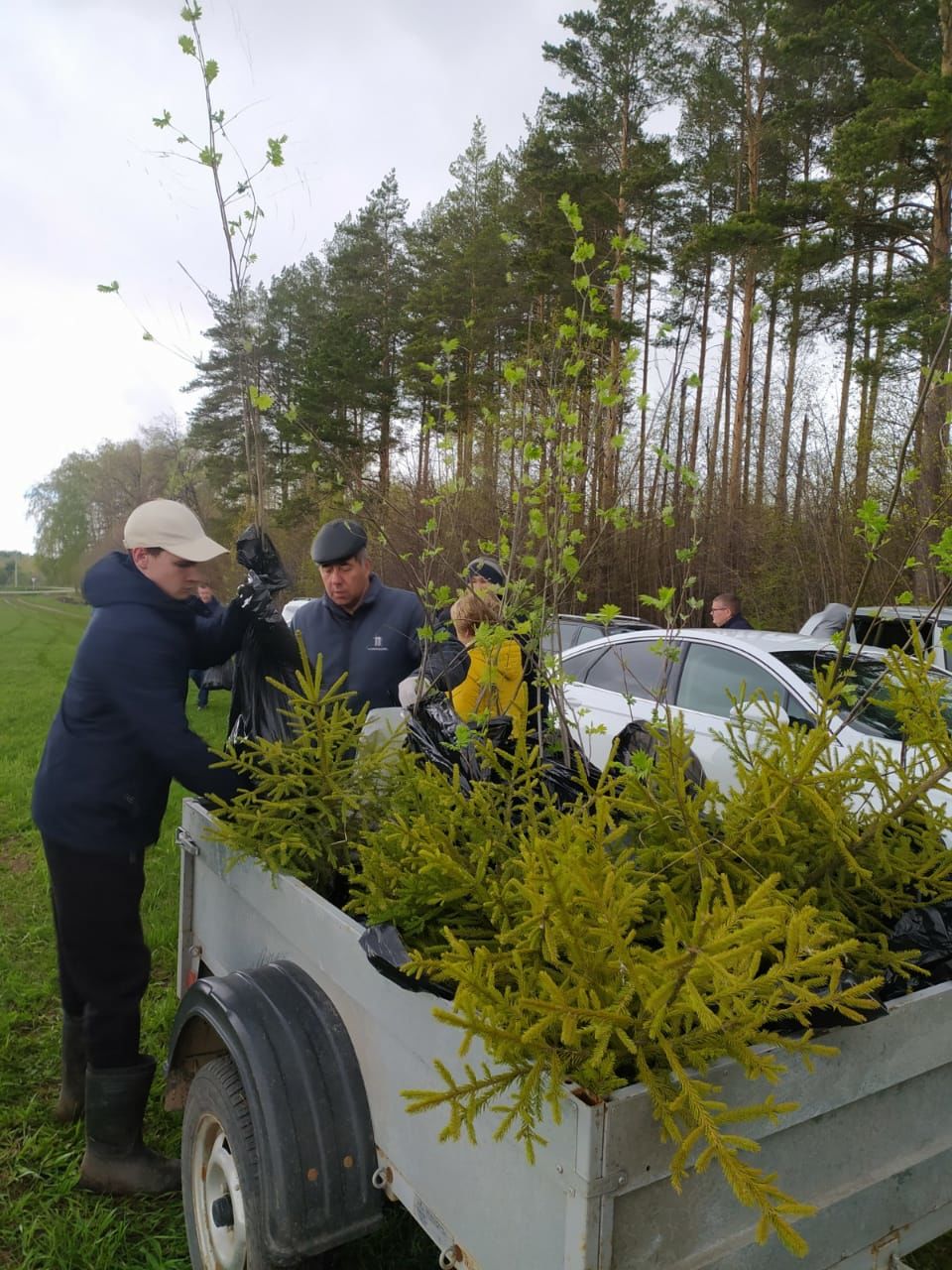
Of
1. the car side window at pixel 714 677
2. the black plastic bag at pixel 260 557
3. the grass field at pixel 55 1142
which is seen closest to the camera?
the grass field at pixel 55 1142

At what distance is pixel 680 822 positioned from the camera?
72.2 inches

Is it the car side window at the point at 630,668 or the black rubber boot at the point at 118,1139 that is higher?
the car side window at the point at 630,668

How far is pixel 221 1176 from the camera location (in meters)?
2.15

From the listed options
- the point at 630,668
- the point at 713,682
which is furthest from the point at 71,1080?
the point at 713,682

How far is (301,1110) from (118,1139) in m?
1.24

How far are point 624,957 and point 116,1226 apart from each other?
7.45 feet

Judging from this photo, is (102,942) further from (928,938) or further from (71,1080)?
(928,938)

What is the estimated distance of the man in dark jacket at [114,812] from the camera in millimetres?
2650

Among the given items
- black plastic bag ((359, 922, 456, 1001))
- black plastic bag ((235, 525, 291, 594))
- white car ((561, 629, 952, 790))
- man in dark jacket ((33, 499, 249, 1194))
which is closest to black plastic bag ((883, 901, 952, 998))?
black plastic bag ((359, 922, 456, 1001))

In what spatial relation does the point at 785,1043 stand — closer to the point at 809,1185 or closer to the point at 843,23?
the point at 809,1185

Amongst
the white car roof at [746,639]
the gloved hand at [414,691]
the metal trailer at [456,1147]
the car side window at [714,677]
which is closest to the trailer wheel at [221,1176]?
the metal trailer at [456,1147]

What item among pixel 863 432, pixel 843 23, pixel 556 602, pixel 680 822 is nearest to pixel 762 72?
pixel 843 23

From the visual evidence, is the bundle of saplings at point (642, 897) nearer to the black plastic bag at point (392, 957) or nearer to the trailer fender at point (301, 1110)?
the black plastic bag at point (392, 957)

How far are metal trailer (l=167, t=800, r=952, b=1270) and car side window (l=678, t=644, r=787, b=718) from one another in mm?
3898
